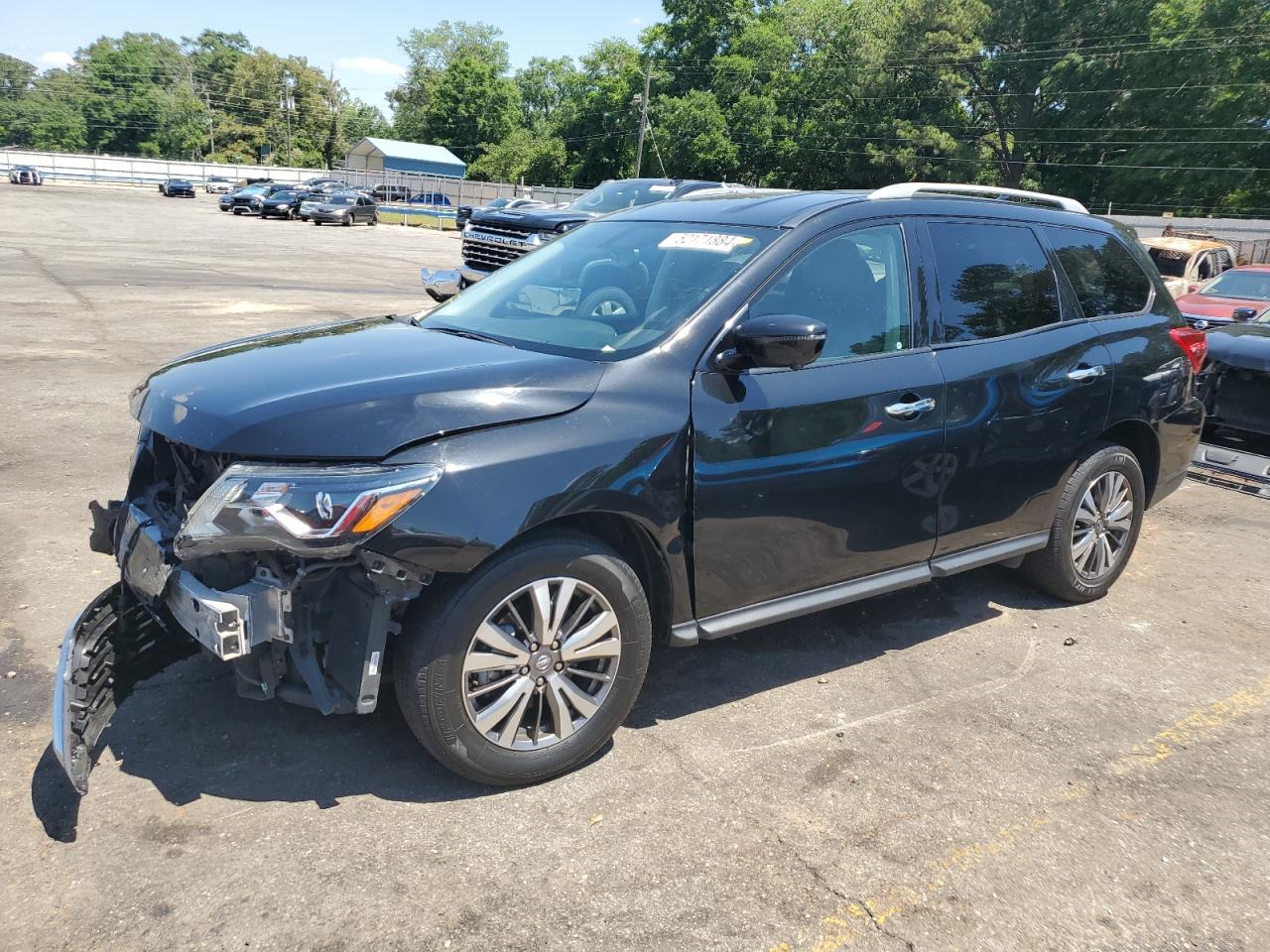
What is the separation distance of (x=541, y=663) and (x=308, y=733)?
97 centimetres

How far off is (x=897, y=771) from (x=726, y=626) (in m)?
0.78

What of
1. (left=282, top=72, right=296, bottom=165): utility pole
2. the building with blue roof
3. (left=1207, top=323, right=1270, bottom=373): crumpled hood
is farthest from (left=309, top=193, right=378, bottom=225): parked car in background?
(left=282, top=72, right=296, bottom=165): utility pole

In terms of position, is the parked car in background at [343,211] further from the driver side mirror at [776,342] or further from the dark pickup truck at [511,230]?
the driver side mirror at [776,342]

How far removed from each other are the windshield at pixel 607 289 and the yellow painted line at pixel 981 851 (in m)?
1.89

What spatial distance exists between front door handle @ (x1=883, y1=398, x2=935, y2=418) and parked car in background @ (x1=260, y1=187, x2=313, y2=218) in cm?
4554

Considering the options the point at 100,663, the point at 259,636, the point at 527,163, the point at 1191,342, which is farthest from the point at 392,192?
the point at 259,636

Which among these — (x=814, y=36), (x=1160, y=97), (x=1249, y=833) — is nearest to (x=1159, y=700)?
(x=1249, y=833)

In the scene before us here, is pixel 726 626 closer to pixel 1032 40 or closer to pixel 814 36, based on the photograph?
pixel 1032 40

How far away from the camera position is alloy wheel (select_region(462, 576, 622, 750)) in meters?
2.97

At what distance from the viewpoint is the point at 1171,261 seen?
54.4ft

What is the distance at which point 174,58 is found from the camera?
130 meters

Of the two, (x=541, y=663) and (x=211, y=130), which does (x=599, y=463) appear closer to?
(x=541, y=663)

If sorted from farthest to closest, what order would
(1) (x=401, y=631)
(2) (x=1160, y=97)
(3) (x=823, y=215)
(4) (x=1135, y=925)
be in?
(2) (x=1160, y=97) → (3) (x=823, y=215) → (1) (x=401, y=631) → (4) (x=1135, y=925)

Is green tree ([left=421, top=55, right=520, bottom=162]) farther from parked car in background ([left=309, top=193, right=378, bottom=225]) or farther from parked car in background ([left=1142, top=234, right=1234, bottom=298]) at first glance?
parked car in background ([left=1142, top=234, right=1234, bottom=298])
